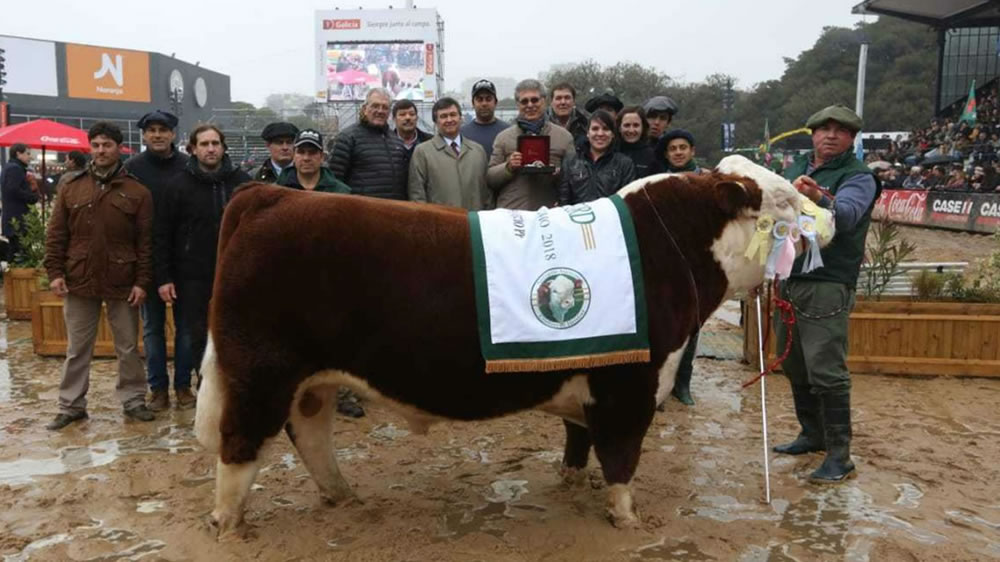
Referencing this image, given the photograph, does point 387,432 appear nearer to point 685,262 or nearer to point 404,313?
point 404,313

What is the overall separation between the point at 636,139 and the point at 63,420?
4730mm

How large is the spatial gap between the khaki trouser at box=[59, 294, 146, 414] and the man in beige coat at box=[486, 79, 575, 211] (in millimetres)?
2956

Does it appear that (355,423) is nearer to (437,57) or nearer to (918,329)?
(918,329)

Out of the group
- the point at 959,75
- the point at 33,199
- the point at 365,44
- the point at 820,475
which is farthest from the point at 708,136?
the point at 820,475

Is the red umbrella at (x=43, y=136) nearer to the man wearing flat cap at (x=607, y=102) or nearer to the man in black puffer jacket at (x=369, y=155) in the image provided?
the man in black puffer jacket at (x=369, y=155)

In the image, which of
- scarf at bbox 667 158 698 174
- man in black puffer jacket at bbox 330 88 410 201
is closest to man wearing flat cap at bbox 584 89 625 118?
scarf at bbox 667 158 698 174

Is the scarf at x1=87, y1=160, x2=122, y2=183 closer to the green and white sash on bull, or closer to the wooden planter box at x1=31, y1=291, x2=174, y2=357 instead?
the wooden planter box at x1=31, y1=291, x2=174, y2=357

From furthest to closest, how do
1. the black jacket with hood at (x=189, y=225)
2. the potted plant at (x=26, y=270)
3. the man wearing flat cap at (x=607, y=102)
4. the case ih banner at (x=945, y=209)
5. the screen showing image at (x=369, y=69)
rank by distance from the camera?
the screen showing image at (x=369, y=69) → the case ih banner at (x=945, y=209) → the potted plant at (x=26, y=270) → the man wearing flat cap at (x=607, y=102) → the black jacket with hood at (x=189, y=225)

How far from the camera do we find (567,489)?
4531mm

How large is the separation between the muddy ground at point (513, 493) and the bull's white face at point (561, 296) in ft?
3.82

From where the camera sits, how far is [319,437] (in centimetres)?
414

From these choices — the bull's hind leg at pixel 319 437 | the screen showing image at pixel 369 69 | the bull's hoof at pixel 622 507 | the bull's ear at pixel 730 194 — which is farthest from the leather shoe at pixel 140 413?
the screen showing image at pixel 369 69

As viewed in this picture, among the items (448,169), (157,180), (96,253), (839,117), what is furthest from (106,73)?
(839,117)

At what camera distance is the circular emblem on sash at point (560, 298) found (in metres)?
3.66
